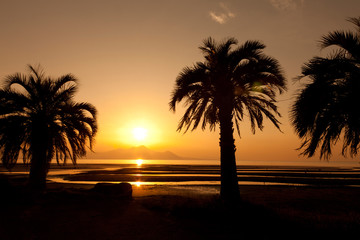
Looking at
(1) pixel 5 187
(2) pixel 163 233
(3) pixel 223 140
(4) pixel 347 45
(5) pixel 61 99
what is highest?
(4) pixel 347 45

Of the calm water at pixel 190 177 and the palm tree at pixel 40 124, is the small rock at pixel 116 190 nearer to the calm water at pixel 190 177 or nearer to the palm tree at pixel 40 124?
the palm tree at pixel 40 124

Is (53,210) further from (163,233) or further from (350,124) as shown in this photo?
(350,124)

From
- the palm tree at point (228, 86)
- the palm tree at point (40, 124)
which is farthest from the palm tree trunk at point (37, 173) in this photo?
the palm tree at point (228, 86)

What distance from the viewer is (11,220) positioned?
327 inches

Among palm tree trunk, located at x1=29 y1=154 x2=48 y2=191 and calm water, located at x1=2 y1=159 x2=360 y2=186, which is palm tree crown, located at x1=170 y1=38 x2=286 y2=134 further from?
calm water, located at x1=2 y1=159 x2=360 y2=186

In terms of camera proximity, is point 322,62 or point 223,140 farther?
point 223,140

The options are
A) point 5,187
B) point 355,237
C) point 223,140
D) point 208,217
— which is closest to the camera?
point 355,237

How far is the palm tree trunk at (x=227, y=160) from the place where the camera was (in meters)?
13.6

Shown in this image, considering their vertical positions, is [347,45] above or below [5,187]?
above

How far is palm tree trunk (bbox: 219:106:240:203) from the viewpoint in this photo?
535 inches

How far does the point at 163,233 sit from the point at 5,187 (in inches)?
315

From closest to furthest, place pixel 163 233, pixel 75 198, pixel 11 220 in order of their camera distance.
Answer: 1. pixel 163 233
2. pixel 11 220
3. pixel 75 198

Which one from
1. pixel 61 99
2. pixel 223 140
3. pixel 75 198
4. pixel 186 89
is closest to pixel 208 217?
pixel 223 140

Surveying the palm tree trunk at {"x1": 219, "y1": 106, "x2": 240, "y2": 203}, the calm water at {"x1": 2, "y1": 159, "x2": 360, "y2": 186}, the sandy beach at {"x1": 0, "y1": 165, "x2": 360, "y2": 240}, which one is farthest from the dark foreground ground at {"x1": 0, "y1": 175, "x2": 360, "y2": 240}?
the calm water at {"x1": 2, "y1": 159, "x2": 360, "y2": 186}
